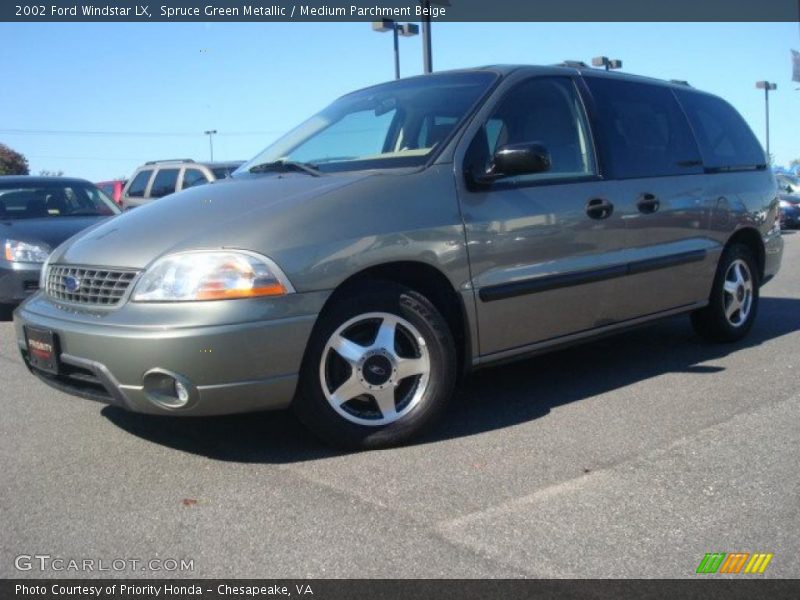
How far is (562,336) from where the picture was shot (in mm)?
4672

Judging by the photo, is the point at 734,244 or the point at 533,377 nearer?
the point at 533,377

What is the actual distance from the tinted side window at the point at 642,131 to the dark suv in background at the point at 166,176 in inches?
342

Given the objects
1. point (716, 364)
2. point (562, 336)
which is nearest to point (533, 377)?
point (562, 336)

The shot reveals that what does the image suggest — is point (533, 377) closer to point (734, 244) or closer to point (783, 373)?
point (783, 373)

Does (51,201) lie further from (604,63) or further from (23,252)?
(604,63)

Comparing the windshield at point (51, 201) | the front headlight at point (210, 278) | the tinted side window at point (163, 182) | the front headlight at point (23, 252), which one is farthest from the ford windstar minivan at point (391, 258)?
the tinted side window at point (163, 182)

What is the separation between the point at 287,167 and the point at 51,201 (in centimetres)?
521

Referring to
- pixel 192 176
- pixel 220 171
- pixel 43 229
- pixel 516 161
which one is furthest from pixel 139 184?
pixel 516 161

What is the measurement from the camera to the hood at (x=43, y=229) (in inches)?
304

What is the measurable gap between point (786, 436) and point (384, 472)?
1.93 meters

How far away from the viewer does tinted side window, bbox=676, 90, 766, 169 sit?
590cm

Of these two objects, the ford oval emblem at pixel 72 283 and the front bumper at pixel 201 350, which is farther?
the ford oval emblem at pixel 72 283

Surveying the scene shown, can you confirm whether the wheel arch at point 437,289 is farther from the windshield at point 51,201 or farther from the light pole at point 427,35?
the light pole at point 427,35

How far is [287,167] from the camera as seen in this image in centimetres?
460
